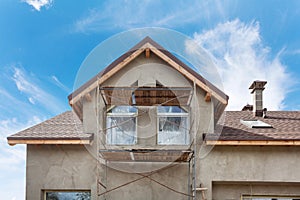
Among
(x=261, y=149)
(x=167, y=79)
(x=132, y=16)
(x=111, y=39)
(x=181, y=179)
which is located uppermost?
(x=132, y=16)

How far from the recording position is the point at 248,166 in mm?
9688

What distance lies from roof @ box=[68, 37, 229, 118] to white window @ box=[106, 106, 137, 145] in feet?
2.92

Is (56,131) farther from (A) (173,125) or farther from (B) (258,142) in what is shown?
(B) (258,142)

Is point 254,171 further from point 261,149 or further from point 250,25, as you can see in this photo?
point 250,25

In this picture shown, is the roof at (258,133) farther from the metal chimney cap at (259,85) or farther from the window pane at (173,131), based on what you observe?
the metal chimney cap at (259,85)

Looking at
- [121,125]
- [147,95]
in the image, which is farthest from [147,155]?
[147,95]

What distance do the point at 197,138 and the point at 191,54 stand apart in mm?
2076

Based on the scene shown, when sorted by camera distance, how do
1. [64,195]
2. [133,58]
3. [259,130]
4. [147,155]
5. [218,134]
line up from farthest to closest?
[259,130]
[133,58]
[64,195]
[218,134]
[147,155]

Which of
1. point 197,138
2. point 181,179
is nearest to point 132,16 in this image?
point 197,138

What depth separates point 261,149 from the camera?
32.1ft

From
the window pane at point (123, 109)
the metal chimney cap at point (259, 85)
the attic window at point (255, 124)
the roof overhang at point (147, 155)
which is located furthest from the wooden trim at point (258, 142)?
the metal chimney cap at point (259, 85)

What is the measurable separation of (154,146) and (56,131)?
8.10 ft

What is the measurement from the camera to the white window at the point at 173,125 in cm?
1012

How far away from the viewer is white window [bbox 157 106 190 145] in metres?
10.1
